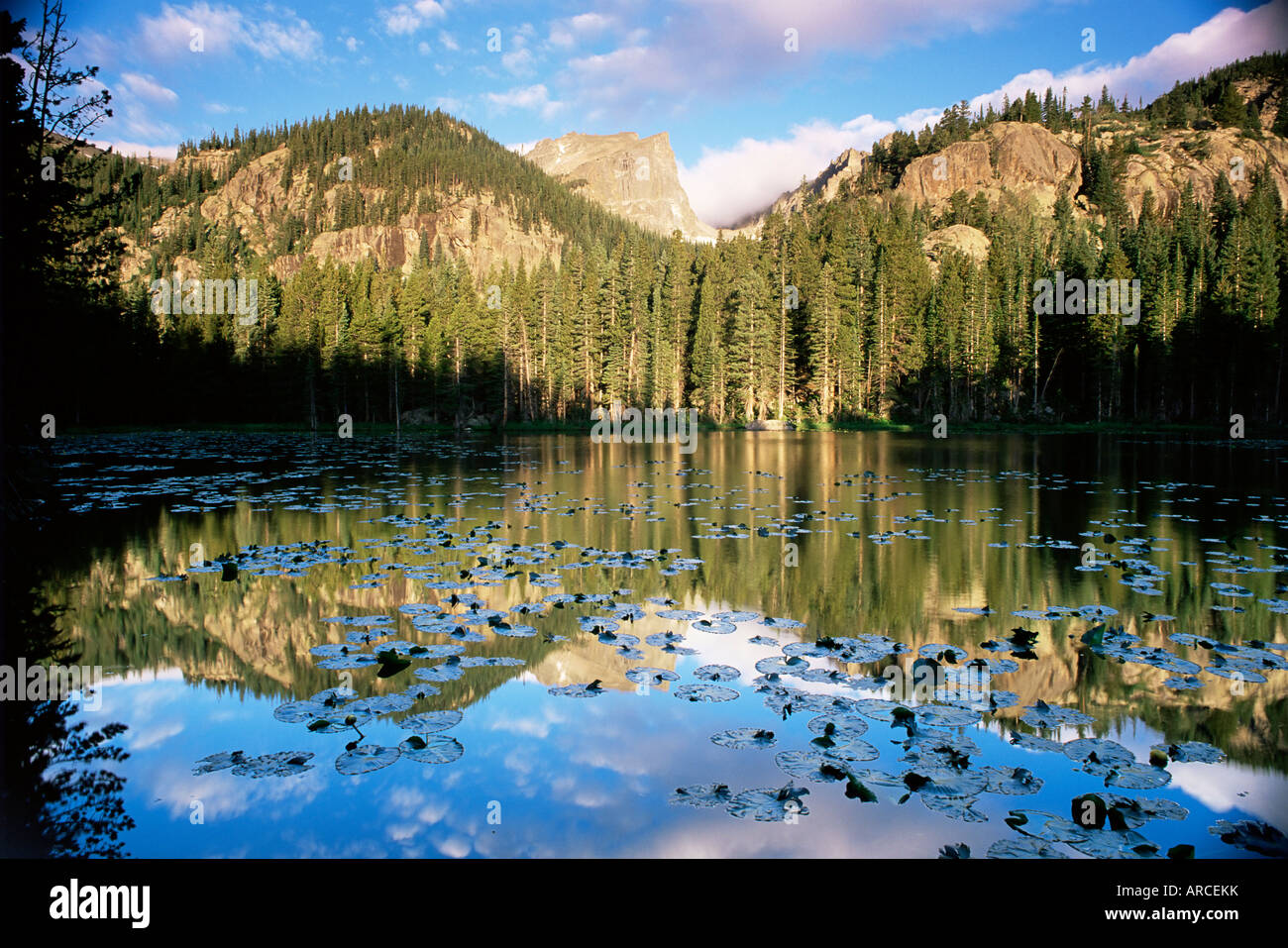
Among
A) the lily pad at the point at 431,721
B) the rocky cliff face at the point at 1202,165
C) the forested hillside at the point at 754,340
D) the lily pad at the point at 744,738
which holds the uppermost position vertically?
the rocky cliff face at the point at 1202,165

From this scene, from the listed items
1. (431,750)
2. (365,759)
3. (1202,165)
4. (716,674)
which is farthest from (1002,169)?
(365,759)

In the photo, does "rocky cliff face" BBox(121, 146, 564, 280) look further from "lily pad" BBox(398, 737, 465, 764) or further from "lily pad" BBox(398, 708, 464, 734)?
"lily pad" BBox(398, 737, 465, 764)

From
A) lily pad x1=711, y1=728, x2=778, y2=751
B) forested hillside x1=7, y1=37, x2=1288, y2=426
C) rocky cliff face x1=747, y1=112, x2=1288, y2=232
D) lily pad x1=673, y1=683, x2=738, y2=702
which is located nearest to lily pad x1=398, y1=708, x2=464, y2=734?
lily pad x1=673, y1=683, x2=738, y2=702

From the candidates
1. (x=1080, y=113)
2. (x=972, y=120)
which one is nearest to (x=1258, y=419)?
(x=972, y=120)

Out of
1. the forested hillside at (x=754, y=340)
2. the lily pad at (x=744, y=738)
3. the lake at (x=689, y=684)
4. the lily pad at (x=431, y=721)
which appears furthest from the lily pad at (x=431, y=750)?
the forested hillside at (x=754, y=340)

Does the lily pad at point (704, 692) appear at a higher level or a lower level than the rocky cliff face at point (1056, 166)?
lower

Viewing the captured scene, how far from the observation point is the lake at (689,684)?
4195mm

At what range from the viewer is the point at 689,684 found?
6379mm

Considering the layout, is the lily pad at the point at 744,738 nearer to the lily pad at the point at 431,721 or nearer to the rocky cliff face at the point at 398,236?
the lily pad at the point at 431,721

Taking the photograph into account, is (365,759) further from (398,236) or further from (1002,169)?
(398,236)

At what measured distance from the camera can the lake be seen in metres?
4.20
